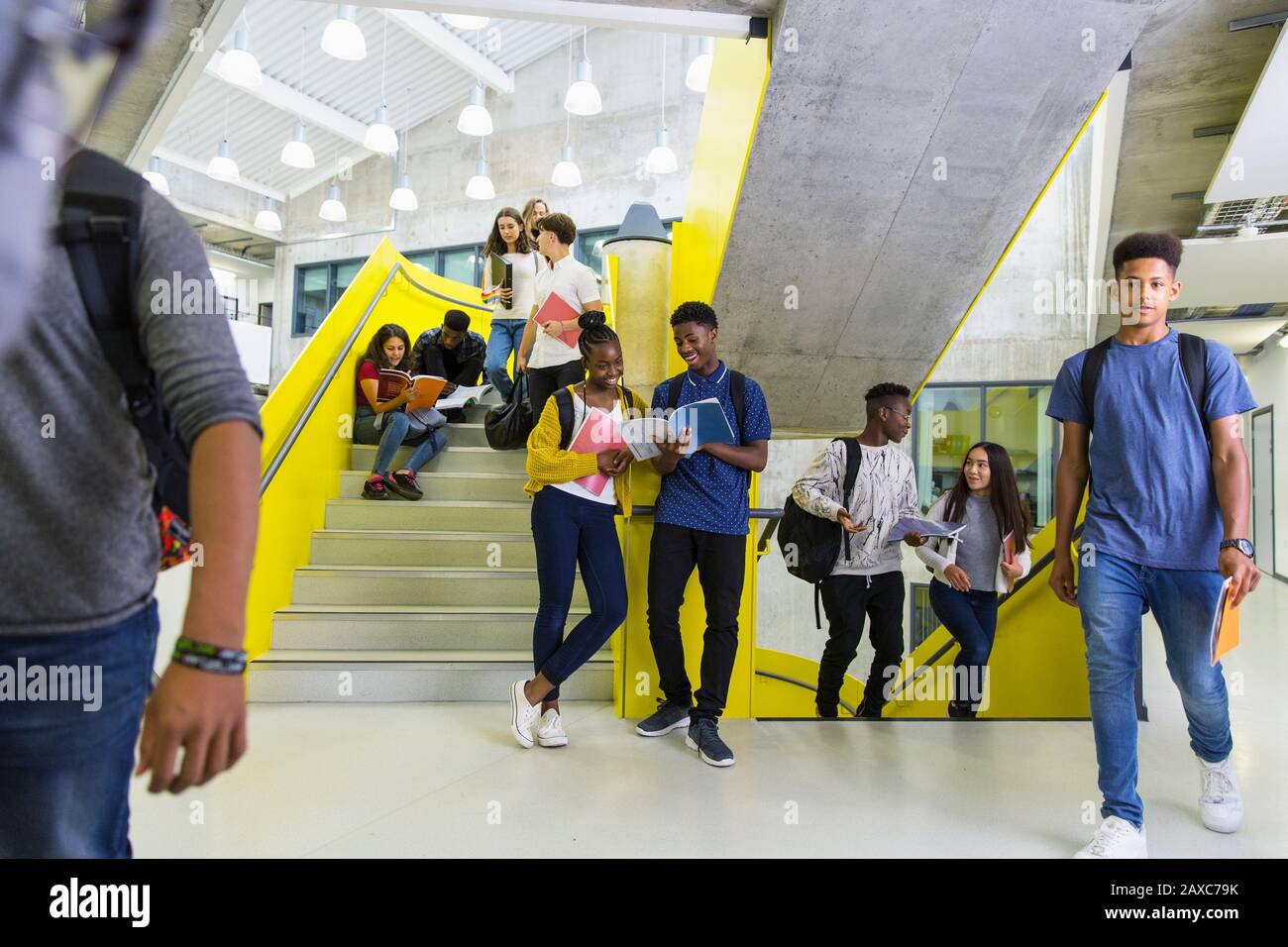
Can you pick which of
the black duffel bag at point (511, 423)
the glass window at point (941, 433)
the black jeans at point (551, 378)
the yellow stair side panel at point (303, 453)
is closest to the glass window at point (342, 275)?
the glass window at point (941, 433)

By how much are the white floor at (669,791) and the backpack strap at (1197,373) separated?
122 centimetres

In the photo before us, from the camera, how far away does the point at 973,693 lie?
4.37 m

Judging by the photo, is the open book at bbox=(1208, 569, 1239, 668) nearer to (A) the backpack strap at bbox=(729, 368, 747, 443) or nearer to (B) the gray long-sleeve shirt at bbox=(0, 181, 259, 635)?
(A) the backpack strap at bbox=(729, 368, 747, 443)

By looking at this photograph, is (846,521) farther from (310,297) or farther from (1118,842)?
(310,297)

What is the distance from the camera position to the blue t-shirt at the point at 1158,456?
94.2 inches

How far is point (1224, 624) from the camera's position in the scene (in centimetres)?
238

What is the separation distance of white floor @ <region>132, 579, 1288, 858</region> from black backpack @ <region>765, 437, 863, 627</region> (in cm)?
71

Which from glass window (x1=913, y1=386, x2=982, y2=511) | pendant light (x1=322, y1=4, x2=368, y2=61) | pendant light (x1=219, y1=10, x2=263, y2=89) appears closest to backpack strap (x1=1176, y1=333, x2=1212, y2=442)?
pendant light (x1=322, y1=4, x2=368, y2=61)

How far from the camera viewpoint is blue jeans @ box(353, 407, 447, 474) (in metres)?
5.19

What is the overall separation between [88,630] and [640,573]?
2.99 m

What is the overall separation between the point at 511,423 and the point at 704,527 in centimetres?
245

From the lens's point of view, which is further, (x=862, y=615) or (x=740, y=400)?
(x=862, y=615)

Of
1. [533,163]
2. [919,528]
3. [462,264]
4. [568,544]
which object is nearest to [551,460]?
[568,544]

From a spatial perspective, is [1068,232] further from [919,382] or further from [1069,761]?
[1069,761]
